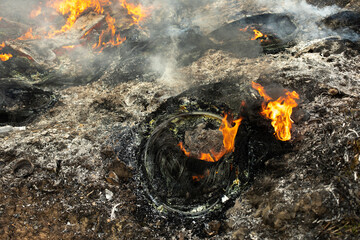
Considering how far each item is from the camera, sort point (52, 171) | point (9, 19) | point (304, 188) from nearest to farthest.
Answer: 1. point (304, 188)
2. point (52, 171)
3. point (9, 19)

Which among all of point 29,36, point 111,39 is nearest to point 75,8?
point 29,36

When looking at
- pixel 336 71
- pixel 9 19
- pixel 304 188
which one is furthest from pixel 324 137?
pixel 9 19

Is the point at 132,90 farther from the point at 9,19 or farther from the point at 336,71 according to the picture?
the point at 9,19

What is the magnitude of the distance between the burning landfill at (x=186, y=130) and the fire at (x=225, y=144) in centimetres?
2

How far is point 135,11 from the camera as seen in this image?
7258mm

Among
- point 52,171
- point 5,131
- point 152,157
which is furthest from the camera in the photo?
point 5,131

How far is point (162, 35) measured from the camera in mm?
6398

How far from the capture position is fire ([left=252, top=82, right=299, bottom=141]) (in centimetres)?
375

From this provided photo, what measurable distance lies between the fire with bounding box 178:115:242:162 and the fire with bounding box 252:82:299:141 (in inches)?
21.9

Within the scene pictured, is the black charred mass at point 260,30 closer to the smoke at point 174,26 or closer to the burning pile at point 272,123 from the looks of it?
the smoke at point 174,26

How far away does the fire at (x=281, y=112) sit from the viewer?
3752 millimetres

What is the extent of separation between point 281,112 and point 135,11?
585cm

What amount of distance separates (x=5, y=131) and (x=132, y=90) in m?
2.61

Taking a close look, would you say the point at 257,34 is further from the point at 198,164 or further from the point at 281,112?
the point at 198,164
